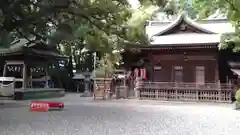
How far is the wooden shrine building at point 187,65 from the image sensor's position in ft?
69.0

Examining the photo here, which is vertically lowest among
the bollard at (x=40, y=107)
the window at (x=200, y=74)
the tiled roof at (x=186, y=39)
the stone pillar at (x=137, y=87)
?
the bollard at (x=40, y=107)

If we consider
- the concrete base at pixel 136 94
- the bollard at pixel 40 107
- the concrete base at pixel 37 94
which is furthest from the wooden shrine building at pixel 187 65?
the bollard at pixel 40 107

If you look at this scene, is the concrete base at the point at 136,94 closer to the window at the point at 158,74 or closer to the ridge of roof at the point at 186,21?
the window at the point at 158,74

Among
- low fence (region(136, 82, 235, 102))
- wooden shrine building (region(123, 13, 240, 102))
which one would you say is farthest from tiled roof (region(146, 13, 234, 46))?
low fence (region(136, 82, 235, 102))

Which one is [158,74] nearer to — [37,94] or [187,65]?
[187,65]

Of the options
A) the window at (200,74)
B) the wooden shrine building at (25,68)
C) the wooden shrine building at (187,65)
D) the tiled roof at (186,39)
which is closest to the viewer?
the wooden shrine building at (25,68)

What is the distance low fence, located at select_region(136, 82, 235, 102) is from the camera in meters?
20.6

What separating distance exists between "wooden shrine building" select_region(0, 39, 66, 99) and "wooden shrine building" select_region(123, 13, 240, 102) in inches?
261

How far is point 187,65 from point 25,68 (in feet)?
37.4

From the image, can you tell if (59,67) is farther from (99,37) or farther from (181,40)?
(99,37)

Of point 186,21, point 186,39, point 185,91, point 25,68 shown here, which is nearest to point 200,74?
point 185,91

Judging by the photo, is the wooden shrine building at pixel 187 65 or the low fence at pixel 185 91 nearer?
the low fence at pixel 185 91

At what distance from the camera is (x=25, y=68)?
21.9m

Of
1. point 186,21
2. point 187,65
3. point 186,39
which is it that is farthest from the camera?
point 186,21
